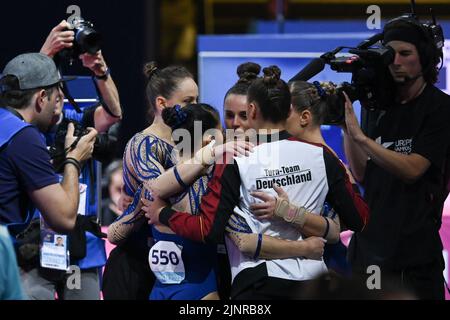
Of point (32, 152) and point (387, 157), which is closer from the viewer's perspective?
point (32, 152)

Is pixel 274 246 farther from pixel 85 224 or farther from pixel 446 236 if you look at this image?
pixel 446 236

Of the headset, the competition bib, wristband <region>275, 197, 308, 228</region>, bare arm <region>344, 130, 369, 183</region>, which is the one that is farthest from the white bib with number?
the headset

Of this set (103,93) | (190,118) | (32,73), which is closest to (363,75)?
(190,118)

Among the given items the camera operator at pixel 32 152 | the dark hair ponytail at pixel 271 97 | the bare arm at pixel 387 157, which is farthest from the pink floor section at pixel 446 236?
the camera operator at pixel 32 152

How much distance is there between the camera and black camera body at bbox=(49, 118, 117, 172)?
157 inches

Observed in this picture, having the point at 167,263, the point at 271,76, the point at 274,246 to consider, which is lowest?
the point at 167,263

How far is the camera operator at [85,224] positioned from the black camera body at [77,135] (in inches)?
1.1

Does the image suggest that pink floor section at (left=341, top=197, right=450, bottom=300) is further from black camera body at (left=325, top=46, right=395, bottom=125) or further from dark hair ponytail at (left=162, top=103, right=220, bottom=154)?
dark hair ponytail at (left=162, top=103, right=220, bottom=154)

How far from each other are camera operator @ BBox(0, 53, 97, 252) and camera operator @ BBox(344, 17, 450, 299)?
127cm

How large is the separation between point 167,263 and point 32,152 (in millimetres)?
724

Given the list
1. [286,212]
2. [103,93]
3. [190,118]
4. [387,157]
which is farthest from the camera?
[103,93]

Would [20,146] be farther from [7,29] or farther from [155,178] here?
[7,29]

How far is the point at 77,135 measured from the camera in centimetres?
400
